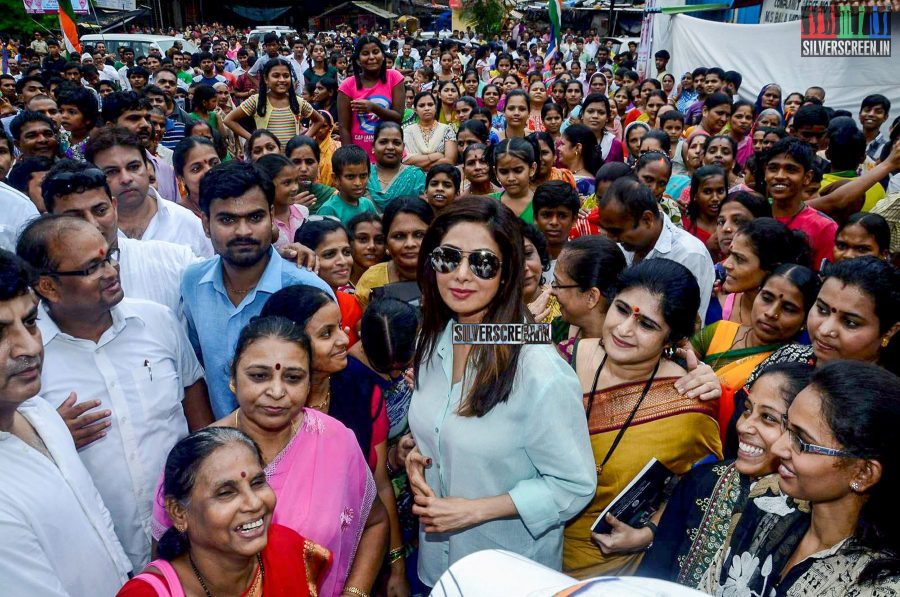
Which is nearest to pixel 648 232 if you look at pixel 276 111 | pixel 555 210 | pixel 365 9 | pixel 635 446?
pixel 555 210

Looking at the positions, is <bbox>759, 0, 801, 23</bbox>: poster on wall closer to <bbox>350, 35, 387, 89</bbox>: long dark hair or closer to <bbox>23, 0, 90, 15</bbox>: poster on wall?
<bbox>350, 35, 387, 89</bbox>: long dark hair

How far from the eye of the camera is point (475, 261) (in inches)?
72.4

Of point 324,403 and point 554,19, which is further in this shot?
point 554,19

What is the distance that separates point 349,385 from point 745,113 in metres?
5.69

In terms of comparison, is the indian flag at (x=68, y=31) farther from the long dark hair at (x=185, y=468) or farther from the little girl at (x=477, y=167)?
the long dark hair at (x=185, y=468)

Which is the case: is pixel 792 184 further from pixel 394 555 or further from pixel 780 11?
pixel 780 11

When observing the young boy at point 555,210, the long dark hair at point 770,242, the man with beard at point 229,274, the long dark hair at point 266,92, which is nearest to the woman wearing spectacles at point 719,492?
the long dark hair at point 770,242

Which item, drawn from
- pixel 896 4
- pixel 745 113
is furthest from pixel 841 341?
pixel 896 4

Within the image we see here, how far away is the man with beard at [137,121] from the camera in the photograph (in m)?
5.15

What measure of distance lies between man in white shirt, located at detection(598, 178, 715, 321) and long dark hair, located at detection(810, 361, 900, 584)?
6.59 feet

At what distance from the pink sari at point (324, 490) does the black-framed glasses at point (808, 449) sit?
1198mm

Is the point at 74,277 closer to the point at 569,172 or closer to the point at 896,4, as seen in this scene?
the point at 569,172

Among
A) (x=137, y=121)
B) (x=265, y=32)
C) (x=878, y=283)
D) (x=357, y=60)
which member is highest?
(x=265, y=32)

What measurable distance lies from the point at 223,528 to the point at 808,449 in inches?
56.1
